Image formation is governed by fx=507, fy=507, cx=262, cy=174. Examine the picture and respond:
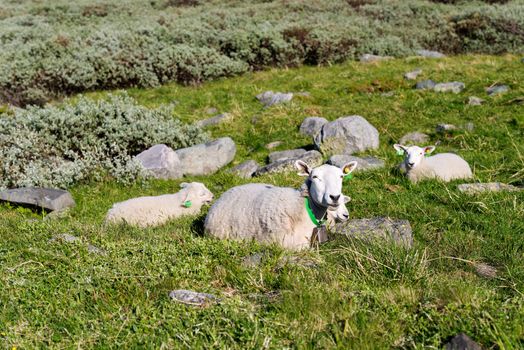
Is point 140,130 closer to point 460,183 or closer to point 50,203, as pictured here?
point 50,203

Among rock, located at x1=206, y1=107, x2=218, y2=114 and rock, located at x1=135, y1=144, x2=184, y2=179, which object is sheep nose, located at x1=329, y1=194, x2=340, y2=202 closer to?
rock, located at x1=135, y1=144, x2=184, y2=179

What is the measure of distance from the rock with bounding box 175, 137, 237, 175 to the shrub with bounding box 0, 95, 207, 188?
0.99 metres

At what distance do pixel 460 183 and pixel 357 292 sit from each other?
4957 millimetres

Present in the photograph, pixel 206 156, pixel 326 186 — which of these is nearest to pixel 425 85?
pixel 206 156

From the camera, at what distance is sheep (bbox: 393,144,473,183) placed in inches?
356

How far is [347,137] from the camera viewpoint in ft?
37.9

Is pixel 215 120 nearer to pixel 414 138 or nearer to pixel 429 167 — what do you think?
pixel 414 138

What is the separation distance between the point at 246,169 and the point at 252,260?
5728 mm

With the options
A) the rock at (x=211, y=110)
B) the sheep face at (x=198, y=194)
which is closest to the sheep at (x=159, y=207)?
the sheep face at (x=198, y=194)

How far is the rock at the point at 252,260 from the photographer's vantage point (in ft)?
18.0

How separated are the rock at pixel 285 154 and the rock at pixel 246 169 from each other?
0.45m

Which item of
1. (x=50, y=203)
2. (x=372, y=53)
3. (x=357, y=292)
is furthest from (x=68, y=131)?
(x=372, y=53)

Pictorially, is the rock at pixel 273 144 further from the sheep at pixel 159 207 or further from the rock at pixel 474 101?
the rock at pixel 474 101

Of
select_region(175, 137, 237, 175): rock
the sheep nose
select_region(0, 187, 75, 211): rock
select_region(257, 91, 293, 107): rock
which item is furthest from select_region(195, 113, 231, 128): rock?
the sheep nose
